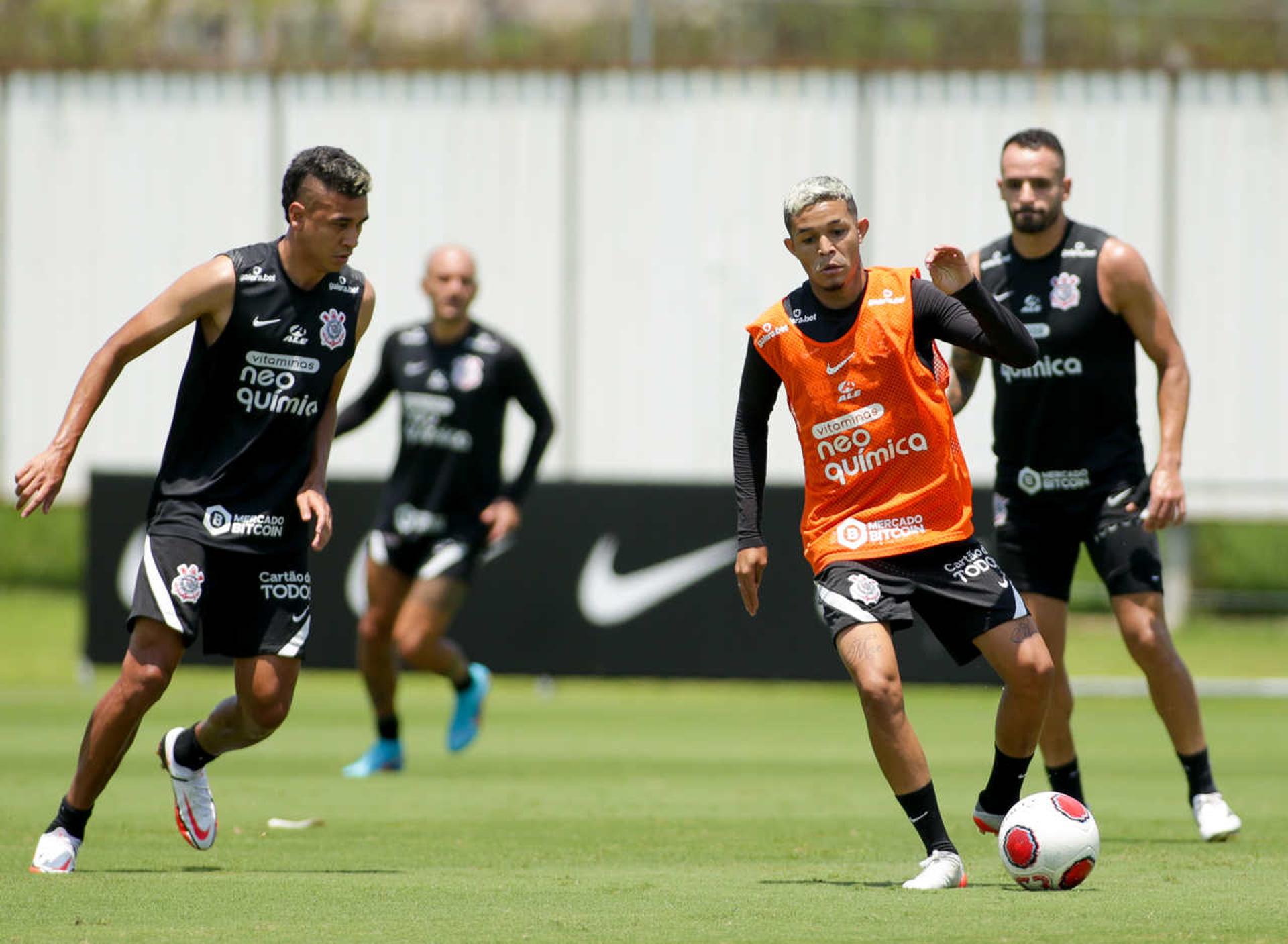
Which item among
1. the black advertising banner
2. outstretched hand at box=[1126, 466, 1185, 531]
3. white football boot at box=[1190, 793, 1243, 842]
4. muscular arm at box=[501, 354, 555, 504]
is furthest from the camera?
the black advertising banner

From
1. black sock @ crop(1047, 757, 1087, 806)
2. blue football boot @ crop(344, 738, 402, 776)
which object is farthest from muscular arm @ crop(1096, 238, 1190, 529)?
blue football boot @ crop(344, 738, 402, 776)

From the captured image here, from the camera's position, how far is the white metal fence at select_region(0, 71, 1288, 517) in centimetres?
2328

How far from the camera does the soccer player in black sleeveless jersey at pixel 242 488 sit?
6.73 metres

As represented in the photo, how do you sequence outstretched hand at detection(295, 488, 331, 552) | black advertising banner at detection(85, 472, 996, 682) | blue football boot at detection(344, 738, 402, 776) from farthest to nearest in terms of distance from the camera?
black advertising banner at detection(85, 472, 996, 682)
blue football boot at detection(344, 738, 402, 776)
outstretched hand at detection(295, 488, 331, 552)

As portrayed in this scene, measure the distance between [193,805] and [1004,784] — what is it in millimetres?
2896

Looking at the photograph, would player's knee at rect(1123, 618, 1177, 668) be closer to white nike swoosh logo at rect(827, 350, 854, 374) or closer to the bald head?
white nike swoosh logo at rect(827, 350, 854, 374)

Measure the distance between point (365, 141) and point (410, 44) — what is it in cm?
159

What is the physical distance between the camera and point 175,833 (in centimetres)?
807

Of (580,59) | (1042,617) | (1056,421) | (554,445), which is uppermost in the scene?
(580,59)

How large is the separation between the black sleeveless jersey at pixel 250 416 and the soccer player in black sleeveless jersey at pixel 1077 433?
2.82 meters

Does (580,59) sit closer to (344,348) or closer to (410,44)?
(410,44)

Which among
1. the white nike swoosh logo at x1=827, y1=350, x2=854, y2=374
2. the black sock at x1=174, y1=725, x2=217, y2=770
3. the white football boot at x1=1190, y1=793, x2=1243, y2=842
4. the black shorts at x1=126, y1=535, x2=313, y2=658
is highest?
the white nike swoosh logo at x1=827, y1=350, x2=854, y2=374

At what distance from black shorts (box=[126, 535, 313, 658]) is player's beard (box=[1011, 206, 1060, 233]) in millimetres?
3180

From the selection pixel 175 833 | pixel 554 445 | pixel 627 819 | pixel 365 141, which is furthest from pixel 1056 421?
pixel 365 141
